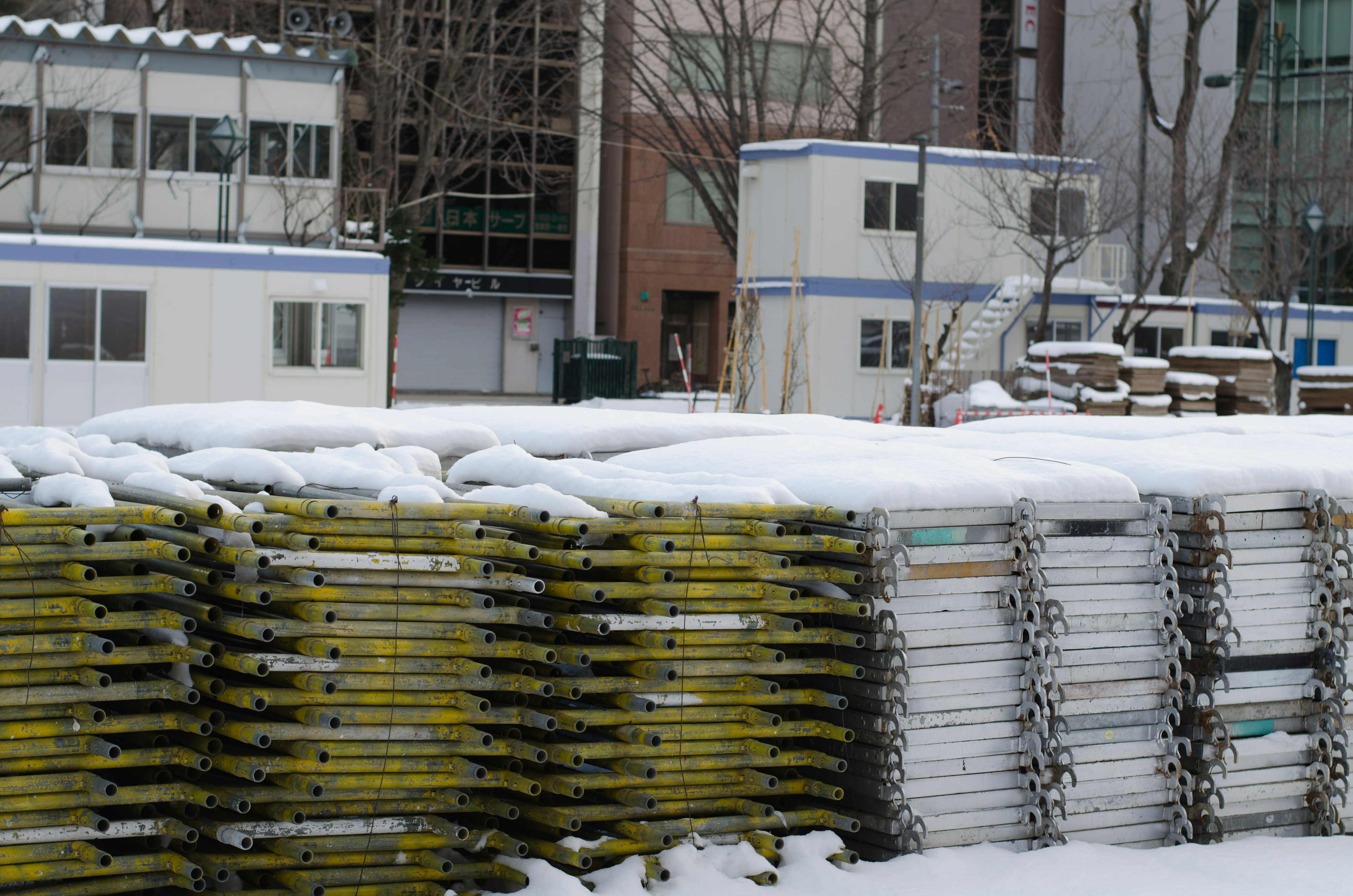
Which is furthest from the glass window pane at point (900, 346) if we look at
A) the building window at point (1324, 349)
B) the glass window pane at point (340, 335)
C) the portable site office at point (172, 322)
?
the glass window pane at point (340, 335)

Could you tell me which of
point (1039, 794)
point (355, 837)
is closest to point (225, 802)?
point (355, 837)

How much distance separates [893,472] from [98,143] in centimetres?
2883

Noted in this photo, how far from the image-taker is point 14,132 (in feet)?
102

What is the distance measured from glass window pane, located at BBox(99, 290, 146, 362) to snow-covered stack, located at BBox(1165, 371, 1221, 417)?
19479mm

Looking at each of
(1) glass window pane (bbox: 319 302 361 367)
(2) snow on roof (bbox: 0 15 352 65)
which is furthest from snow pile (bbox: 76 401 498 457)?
(2) snow on roof (bbox: 0 15 352 65)

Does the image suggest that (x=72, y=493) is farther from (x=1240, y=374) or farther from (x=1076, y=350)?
(x=1240, y=374)

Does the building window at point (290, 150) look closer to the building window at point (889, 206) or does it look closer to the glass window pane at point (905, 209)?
the building window at point (889, 206)

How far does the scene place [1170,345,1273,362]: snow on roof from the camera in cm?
3148

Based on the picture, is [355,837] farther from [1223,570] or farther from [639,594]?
[1223,570]

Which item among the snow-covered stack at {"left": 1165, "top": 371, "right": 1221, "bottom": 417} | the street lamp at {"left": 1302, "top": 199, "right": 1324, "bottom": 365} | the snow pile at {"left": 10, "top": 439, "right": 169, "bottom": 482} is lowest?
the snow pile at {"left": 10, "top": 439, "right": 169, "bottom": 482}

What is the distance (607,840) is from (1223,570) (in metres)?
3.22

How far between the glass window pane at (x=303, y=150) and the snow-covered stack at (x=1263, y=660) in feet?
92.9

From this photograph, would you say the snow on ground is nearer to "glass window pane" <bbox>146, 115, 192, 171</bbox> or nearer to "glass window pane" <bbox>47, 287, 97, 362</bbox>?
"glass window pane" <bbox>47, 287, 97, 362</bbox>

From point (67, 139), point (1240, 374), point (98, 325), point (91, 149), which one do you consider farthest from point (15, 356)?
point (1240, 374)
